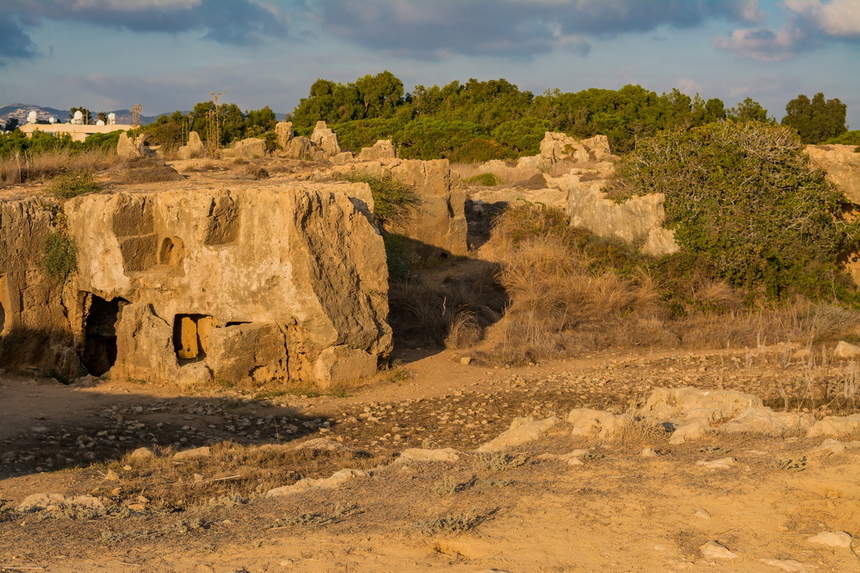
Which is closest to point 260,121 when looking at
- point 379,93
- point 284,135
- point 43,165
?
point 284,135

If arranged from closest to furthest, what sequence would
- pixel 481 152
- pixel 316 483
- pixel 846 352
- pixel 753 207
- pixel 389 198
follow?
pixel 316 483
pixel 846 352
pixel 389 198
pixel 753 207
pixel 481 152

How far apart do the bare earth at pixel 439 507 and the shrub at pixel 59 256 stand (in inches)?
117

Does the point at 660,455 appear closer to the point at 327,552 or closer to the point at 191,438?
the point at 327,552

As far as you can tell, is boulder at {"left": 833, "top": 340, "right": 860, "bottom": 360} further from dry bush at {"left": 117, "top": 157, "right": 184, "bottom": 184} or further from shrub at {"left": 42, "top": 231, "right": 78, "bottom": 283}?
dry bush at {"left": 117, "top": 157, "right": 184, "bottom": 184}

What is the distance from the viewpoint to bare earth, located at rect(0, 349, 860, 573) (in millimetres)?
4121

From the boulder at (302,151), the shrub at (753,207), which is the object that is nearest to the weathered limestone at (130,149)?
the boulder at (302,151)

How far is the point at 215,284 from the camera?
35.6 ft

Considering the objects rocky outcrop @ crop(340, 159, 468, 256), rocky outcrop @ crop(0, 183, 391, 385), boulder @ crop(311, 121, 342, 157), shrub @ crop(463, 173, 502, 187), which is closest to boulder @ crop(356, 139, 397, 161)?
boulder @ crop(311, 121, 342, 157)

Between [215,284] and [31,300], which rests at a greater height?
[215,284]

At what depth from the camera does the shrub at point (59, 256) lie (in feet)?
36.8

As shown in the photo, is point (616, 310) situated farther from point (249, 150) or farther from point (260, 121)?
point (260, 121)

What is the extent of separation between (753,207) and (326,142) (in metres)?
14.8

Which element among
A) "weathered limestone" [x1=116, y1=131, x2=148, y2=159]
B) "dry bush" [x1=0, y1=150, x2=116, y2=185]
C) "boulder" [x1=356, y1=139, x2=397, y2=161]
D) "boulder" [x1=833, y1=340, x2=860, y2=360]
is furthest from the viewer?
"boulder" [x1=356, y1=139, x2=397, y2=161]

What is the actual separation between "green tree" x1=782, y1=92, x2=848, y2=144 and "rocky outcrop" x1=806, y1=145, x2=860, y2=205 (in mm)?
21392
